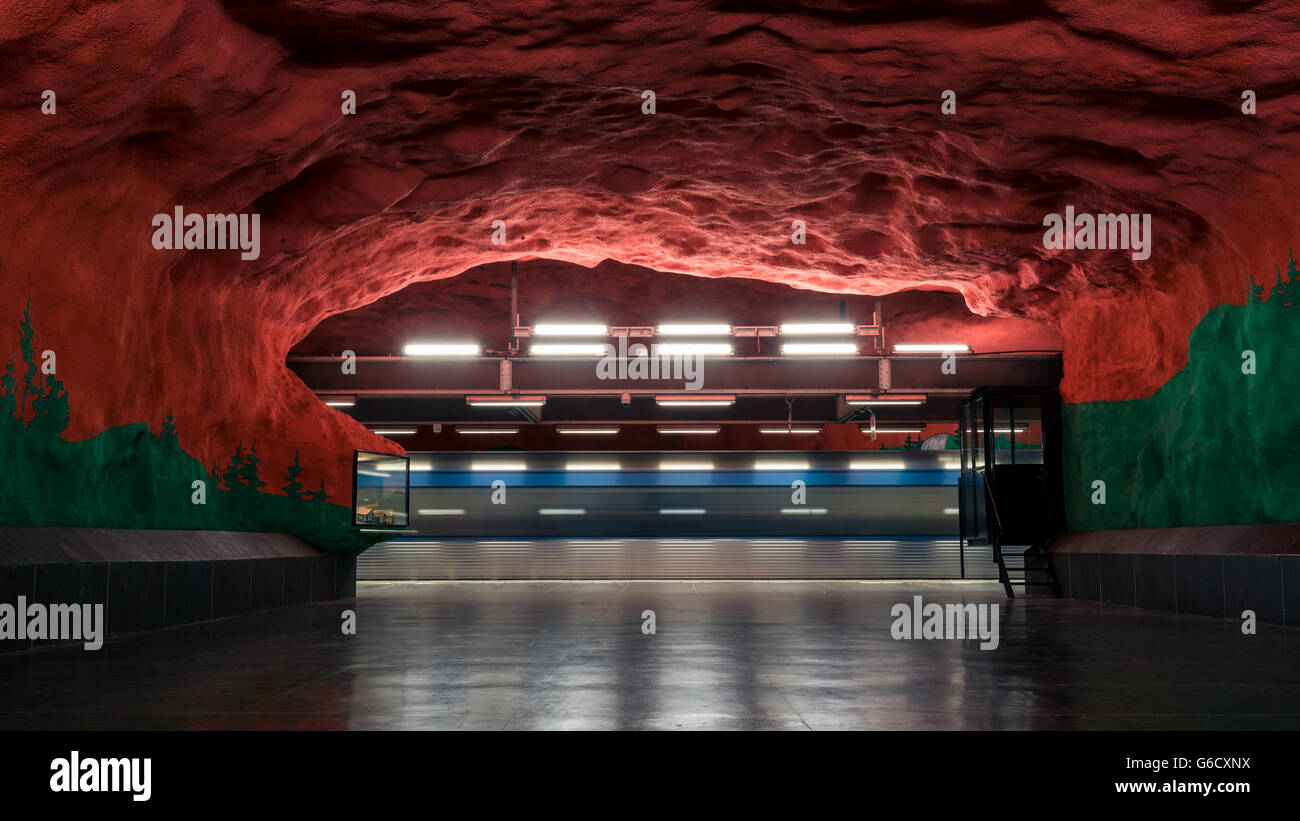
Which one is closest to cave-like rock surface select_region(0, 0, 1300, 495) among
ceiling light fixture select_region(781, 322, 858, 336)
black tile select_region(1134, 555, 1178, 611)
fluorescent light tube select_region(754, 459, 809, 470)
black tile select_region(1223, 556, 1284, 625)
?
black tile select_region(1134, 555, 1178, 611)

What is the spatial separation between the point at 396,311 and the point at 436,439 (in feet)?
35.4

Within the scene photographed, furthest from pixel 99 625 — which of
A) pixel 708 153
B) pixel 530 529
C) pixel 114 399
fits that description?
pixel 530 529

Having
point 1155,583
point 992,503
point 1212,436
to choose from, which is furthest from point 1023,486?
point 1212,436

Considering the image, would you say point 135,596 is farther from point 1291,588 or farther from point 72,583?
point 1291,588

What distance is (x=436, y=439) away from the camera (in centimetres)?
2728

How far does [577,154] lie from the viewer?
901 cm

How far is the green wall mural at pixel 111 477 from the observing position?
6.55 m

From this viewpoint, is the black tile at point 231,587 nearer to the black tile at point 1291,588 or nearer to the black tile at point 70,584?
the black tile at point 70,584

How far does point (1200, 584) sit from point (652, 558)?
38.7 feet

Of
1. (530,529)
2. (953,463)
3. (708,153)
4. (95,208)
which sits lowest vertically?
(530,529)

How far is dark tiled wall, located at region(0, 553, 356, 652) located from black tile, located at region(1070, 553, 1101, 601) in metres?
9.29

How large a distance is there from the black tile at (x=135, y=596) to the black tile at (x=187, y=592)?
0.41ft

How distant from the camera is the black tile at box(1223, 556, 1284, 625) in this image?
7.89 metres
